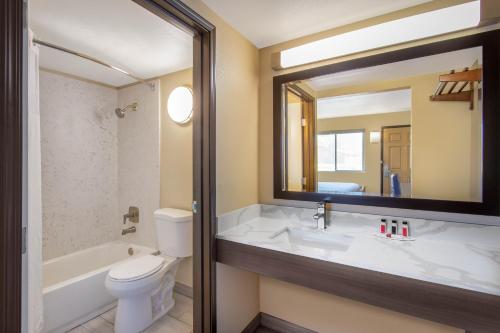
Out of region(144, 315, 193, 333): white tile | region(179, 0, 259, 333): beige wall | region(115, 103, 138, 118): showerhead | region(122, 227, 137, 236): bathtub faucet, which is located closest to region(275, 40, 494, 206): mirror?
region(179, 0, 259, 333): beige wall

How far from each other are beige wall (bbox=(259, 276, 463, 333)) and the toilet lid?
0.84m

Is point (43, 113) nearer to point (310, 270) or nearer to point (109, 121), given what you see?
point (109, 121)

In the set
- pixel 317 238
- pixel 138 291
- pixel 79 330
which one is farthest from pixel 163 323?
pixel 317 238

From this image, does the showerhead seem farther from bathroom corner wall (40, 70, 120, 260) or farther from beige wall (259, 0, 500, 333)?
beige wall (259, 0, 500, 333)

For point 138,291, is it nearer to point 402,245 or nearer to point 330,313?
point 330,313

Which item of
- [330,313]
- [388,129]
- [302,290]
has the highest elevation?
[388,129]

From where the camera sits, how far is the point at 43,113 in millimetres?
2221

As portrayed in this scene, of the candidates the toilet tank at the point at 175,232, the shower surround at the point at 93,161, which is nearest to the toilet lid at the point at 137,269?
the toilet tank at the point at 175,232

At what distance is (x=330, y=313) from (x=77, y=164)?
2668 mm

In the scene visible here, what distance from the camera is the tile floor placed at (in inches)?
71.1

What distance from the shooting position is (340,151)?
168 cm

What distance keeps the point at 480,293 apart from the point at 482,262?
29 centimetres

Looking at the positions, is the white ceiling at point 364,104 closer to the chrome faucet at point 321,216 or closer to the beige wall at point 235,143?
the beige wall at point 235,143

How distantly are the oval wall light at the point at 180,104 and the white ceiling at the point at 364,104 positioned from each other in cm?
115
